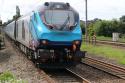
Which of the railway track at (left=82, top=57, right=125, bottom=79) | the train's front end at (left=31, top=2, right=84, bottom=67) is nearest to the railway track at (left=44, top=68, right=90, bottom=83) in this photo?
the train's front end at (left=31, top=2, right=84, bottom=67)

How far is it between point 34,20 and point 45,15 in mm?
712

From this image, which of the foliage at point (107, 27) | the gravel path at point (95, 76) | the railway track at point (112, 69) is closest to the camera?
the gravel path at point (95, 76)

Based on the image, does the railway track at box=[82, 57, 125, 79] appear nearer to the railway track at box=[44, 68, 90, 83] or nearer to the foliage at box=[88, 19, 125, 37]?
the railway track at box=[44, 68, 90, 83]

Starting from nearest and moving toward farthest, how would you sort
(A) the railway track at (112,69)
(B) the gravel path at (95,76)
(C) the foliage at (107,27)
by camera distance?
1. (B) the gravel path at (95,76)
2. (A) the railway track at (112,69)
3. (C) the foliage at (107,27)

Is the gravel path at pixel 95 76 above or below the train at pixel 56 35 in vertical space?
below

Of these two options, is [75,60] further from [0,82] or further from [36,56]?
[0,82]

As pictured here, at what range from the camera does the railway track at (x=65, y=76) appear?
46.1 feet

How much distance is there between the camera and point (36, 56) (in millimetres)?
16094

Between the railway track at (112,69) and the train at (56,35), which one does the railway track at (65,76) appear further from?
the railway track at (112,69)

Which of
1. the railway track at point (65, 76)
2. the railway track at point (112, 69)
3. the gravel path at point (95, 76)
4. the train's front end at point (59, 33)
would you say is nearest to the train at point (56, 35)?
the train's front end at point (59, 33)

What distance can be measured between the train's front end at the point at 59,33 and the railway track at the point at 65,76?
592 millimetres

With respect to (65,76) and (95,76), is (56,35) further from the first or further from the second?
(95,76)

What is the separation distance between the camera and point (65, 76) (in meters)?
15.4

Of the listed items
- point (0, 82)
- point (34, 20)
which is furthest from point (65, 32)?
point (0, 82)
